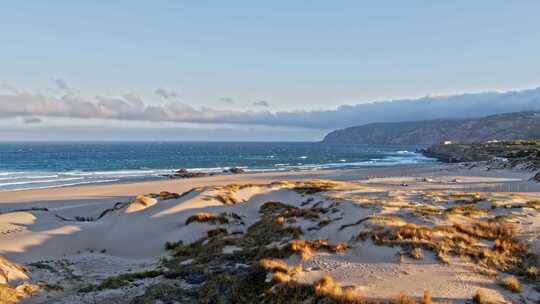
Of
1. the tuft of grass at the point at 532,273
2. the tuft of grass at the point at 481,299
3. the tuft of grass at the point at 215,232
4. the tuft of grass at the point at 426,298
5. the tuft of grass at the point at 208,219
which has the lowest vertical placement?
the tuft of grass at the point at 215,232

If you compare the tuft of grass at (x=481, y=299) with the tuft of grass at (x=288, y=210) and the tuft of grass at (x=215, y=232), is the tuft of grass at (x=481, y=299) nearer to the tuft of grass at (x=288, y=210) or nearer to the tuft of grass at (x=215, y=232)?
the tuft of grass at (x=288, y=210)

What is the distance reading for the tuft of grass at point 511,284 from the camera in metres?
10.1

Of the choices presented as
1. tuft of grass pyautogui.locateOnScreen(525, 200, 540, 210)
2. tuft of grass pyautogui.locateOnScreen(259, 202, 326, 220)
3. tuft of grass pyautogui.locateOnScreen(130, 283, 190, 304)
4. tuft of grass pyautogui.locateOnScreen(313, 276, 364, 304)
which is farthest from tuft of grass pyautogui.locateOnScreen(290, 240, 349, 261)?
tuft of grass pyautogui.locateOnScreen(525, 200, 540, 210)

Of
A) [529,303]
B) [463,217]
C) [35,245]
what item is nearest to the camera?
[529,303]

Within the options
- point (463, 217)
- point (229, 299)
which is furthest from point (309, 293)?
point (463, 217)

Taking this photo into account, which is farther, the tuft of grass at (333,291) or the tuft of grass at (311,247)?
the tuft of grass at (311,247)

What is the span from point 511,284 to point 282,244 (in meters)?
7.49

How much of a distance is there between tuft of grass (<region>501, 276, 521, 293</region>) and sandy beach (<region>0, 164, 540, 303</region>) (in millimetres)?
146

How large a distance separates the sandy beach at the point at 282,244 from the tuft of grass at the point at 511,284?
0.15 metres

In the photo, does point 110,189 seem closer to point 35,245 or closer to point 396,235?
point 35,245

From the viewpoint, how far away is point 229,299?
10.7 m

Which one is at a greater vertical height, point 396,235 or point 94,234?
point 396,235

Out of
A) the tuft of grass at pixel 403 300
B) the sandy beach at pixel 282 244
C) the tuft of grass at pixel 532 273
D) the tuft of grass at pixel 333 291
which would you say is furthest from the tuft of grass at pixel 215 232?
the tuft of grass at pixel 532 273

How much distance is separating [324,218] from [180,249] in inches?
284
